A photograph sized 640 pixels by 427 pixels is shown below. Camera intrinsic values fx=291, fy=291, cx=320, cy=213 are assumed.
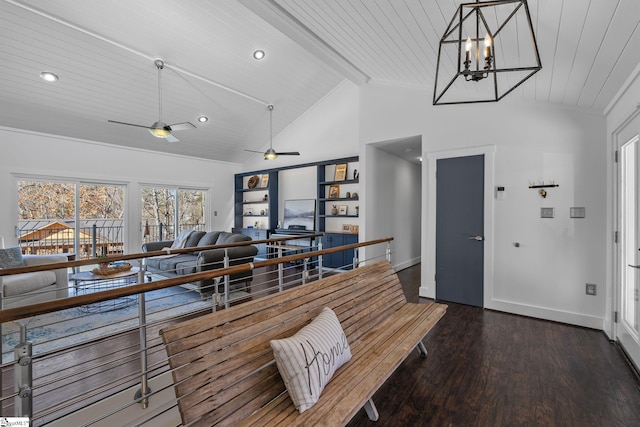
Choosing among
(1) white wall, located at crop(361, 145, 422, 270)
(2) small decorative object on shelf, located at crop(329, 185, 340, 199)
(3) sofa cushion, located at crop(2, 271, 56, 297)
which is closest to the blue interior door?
(1) white wall, located at crop(361, 145, 422, 270)

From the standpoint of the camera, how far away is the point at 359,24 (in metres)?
2.95

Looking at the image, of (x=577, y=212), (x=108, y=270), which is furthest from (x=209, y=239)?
(x=577, y=212)

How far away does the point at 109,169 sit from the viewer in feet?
20.5

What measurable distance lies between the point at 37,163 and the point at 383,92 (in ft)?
20.9

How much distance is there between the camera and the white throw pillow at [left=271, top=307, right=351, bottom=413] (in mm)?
1363

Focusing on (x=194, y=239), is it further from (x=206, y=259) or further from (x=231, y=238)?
(x=206, y=259)

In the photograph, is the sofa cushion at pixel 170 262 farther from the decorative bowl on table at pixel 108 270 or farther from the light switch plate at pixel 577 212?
the light switch plate at pixel 577 212

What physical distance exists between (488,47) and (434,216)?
3170mm

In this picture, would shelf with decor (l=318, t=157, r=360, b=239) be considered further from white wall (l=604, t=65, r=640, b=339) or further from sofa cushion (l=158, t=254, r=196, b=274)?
white wall (l=604, t=65, r=640, b=339)

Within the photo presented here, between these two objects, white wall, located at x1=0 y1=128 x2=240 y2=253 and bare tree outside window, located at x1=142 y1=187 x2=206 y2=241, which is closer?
white wall, located at x1=0 y1=128 x2=240 y2=253

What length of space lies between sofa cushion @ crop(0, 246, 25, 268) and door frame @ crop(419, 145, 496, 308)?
5.70 m

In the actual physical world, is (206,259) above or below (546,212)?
below

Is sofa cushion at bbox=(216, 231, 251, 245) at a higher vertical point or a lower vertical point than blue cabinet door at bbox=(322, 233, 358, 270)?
higher

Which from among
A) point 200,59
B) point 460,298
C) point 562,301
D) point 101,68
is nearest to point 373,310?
point 460,298
